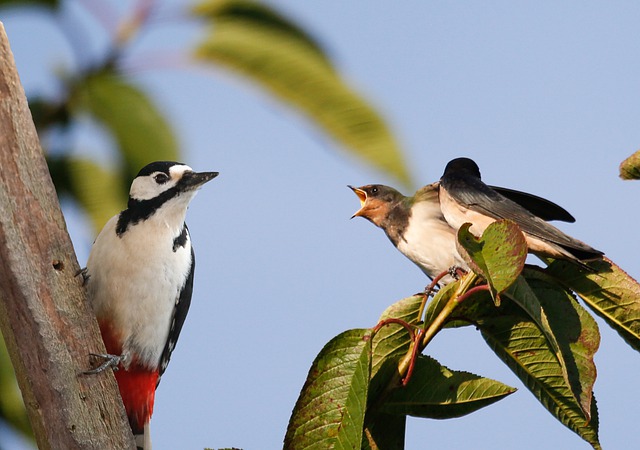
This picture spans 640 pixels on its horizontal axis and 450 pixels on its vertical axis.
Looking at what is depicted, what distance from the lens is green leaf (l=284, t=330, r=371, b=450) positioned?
2.74m

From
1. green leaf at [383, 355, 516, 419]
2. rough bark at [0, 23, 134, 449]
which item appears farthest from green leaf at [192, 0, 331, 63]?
green leaf at [383, 355, 516, 419]

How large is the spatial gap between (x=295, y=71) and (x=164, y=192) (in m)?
1.65

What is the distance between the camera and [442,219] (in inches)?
202

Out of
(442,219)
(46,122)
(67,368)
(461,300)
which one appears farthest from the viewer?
(46,122)

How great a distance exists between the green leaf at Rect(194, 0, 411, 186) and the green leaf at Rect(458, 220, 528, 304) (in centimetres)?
250

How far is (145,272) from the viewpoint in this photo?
4.05m

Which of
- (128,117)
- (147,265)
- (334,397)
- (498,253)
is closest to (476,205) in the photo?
(147,265)

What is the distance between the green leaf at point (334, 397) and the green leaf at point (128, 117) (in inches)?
119

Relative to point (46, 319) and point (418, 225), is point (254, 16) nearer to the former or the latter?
point (418, 225)

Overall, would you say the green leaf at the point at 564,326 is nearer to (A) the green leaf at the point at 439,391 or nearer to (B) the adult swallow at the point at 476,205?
(A) the green leaf at the point at 439,391

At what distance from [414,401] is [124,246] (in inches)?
65.1

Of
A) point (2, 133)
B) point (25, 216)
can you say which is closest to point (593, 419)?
point (25, 216)

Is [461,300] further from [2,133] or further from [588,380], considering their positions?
[2,133]

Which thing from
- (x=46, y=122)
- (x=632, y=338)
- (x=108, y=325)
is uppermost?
(x=46, y=122)
